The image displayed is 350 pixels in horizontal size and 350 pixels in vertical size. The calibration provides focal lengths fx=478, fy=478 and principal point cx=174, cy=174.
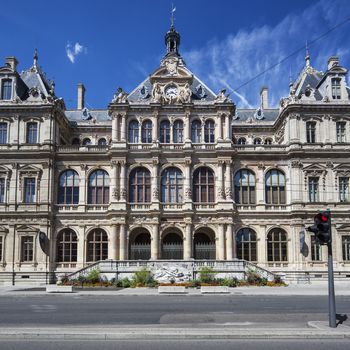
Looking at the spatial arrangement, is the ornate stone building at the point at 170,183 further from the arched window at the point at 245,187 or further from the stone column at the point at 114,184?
the stone column at the point at 114,184

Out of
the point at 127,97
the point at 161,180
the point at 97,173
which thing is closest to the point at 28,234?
the point at 97,173

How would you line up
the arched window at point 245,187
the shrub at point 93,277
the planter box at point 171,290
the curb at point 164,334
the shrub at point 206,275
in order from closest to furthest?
the curb at point 164,334 → the planter box at point 171,290 → the shrub at point 206,275 → the shrub at point 93,277 → the arched window at point 245,187

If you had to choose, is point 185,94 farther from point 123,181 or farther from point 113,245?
point 113,245

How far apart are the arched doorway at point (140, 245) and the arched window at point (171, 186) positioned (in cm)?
385

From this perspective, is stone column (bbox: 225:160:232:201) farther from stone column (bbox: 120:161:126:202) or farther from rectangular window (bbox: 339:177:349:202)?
rectangular window (bbox: 339:177:349:202)

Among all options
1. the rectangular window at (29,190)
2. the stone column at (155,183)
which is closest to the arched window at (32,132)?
the rectangular window at (29,190)

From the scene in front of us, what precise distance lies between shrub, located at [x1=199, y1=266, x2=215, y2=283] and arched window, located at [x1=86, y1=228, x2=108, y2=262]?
11.5 m

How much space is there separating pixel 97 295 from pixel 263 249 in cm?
2051

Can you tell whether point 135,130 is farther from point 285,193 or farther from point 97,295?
point 97,295

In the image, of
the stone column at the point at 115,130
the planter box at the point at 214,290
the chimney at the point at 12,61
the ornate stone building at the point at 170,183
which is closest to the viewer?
the planter box at the point at 214,290

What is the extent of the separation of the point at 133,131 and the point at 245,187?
12.1 meters

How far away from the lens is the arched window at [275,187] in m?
45.8

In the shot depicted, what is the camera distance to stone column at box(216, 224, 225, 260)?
4341cm

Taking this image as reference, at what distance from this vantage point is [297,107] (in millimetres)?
45656
